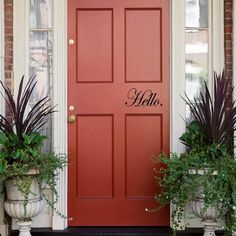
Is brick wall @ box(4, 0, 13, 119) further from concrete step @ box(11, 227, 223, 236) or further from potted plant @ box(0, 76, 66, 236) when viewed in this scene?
concrete step @ box(11, 227, 223, 236)

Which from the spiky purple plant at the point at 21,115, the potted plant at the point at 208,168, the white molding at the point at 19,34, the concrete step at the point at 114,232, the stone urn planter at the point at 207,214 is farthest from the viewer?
the white molding at the point at 19,34

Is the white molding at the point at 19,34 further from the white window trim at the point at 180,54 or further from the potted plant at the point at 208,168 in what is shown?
the potted plant at the point at 208,168

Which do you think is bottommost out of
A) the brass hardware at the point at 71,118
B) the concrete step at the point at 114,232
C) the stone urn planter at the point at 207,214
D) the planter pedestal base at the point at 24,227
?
the concrete step at the point at 114,232

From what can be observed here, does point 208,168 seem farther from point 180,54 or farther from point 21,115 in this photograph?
point 21,115

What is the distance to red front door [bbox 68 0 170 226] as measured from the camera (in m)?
3.53

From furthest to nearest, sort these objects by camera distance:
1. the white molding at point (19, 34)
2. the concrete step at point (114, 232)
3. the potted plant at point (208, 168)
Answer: the white molding at point (19, 34) → the concrete step at point (114, 232) → the potted plant at point (208, 168)

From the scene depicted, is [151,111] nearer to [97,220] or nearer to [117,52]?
[117,52]

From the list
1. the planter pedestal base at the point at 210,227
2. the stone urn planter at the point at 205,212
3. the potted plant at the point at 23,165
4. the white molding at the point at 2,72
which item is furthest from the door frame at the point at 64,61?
the planter pedestal base at the point at 210,227

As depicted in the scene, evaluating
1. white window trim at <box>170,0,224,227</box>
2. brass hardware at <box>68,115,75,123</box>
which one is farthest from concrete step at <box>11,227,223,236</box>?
brass hardware at <box>68,115,75,123</box>

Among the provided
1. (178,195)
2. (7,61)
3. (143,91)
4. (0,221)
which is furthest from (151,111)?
(0,221)

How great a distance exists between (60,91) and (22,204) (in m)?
0.98

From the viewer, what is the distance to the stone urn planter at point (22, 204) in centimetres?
310

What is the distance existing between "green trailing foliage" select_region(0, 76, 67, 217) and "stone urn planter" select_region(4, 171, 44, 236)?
0.05 meters

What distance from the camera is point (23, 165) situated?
304 centimetres
